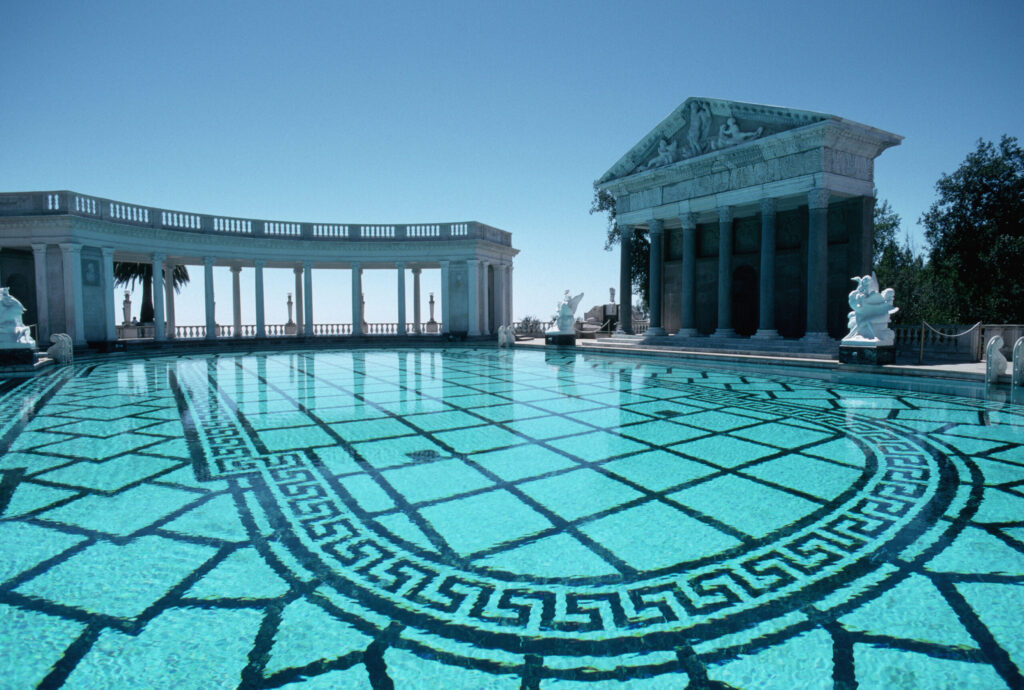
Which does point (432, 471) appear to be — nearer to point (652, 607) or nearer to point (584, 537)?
point (584, 537)

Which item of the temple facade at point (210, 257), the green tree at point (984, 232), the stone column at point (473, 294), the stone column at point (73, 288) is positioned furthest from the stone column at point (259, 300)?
the green tree at point (984, 232)

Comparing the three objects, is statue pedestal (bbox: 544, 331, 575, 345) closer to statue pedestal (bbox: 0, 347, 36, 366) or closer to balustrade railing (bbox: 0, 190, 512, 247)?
balustrade railing (bbox: 0, 190, 512, 247)

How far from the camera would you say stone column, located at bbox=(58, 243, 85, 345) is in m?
21.5

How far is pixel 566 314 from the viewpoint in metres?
24.7

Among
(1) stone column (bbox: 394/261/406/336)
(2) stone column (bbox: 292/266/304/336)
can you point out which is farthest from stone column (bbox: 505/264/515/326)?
(2) stone column (bbox: 292/266/304/336)

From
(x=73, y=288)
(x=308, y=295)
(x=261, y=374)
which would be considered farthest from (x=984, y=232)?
(x=73, y=288)

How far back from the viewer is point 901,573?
3.51 metres

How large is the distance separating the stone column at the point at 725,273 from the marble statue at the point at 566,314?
615 centimetres

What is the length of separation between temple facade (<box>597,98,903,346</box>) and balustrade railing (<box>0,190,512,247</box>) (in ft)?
30.9

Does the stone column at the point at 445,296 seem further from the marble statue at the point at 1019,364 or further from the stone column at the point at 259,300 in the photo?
the marble statue at the point at 1019,364

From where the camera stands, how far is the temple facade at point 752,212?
17469 millimetres

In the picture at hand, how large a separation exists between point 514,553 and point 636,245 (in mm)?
30401

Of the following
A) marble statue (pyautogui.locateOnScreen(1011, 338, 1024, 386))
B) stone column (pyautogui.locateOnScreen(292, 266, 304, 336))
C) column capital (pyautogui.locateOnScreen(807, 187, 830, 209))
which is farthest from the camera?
stone column (pyautogui.locateOnScreen(292, 266, 304, 336))

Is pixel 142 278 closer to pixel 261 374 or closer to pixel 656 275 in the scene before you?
pixel 261 374
